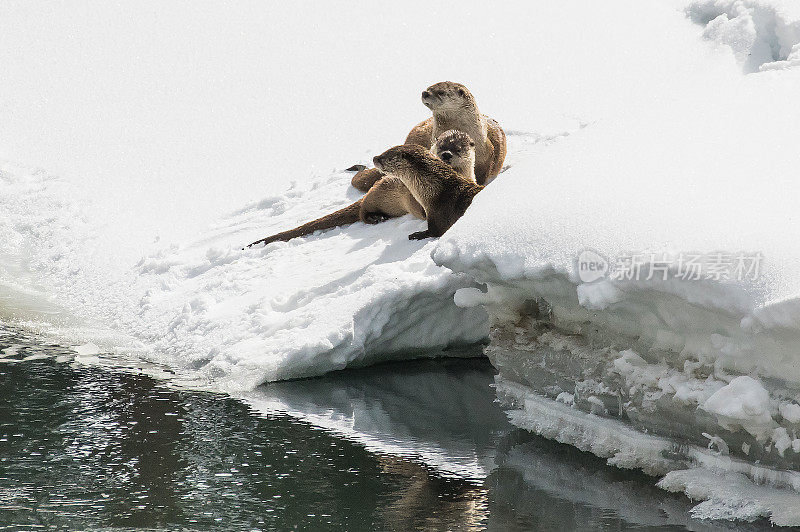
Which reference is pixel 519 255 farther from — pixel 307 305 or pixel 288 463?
pixel 307 305

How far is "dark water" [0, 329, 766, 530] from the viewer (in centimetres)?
388

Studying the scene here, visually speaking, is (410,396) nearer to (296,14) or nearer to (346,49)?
(346,49)

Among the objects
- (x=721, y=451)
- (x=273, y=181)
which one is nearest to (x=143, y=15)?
(x=273, y=181)

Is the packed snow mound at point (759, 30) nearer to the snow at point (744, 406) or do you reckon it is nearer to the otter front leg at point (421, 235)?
the otter front leg at point (421, 235)

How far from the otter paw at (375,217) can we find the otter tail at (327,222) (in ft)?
0.49

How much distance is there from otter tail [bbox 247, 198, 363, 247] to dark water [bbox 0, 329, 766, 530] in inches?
93.8

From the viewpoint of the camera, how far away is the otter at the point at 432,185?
688 centimetres

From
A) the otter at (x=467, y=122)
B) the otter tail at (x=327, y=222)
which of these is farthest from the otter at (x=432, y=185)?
the otter at (x=467, y=122)

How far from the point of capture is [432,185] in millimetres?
6977

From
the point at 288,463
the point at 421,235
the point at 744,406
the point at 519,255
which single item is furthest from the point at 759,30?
the point at 288,463

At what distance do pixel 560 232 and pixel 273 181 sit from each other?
8067 millimetres

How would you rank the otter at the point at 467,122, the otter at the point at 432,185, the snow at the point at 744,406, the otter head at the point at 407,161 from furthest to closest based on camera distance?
1. the otter at the point at 467,122
2. the otter head at the point at 407,161
3. the otter at the point at 432,185
4. the snow at the point at 744,406

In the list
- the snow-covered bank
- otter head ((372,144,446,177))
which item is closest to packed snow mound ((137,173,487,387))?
otter head ((372,144,446,177))

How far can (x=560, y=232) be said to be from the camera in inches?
179
